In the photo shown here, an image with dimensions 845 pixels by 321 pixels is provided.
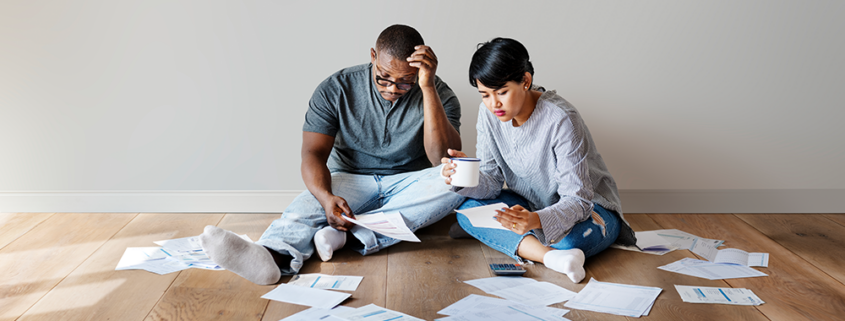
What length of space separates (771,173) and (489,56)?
6.30 ft

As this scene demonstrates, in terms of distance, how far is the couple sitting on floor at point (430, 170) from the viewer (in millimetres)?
1646

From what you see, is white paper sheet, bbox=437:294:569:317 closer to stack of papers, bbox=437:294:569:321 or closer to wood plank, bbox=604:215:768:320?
stack of papers, bbox=437:294:569:321

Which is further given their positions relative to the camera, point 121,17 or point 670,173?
point 670,173

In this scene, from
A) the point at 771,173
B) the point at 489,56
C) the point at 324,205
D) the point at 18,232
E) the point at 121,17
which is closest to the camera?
the point at 489,56

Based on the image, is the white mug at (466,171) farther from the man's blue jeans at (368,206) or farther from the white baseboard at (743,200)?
the white baseboard at (743,200)

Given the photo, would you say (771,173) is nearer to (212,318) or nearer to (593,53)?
(593,53)

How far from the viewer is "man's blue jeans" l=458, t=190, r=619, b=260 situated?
1.78 meters

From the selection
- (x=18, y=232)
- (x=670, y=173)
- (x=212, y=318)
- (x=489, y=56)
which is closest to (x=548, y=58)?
(x=670, y=173)

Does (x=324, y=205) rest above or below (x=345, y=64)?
below

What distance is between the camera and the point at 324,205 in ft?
6.32

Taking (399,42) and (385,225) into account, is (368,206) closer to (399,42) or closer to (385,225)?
(385,225)

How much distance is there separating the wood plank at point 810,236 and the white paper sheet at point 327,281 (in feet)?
5.09

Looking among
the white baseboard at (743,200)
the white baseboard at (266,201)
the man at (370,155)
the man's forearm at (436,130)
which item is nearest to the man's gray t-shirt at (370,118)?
the man at (370,155)

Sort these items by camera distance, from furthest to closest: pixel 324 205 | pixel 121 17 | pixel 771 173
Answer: pixel 771 173
pixel 121 17
pixel 324 205
